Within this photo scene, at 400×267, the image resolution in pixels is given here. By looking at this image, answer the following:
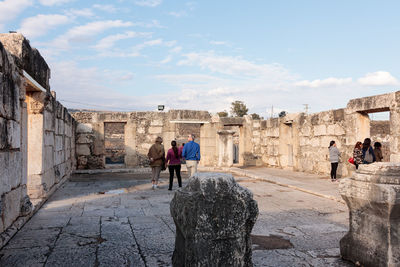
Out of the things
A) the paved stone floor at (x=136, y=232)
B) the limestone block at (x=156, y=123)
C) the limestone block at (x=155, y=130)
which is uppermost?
the limestone block at (x=156, y=123)

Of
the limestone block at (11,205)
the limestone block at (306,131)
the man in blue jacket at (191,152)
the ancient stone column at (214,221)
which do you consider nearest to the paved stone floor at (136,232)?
the limestone block at (11,205)

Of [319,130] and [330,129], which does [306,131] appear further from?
[330,129]

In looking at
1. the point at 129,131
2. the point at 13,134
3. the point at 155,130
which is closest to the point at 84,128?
the point at 129,131

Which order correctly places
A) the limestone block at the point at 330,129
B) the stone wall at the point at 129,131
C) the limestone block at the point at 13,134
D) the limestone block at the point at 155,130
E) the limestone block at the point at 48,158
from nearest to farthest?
1. the limestone block at the point at 13,134
2. the limestone block at the point at 48,158
3. the limestone block at the point at 330,129
4. the stone wall at the point at 129,131
5. the limestone block at the point at 155,130

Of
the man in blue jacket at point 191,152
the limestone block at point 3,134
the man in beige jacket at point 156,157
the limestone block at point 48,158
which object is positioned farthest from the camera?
the man in beige jacket at point 156,157

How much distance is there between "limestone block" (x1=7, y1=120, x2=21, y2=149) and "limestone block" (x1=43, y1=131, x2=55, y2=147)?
7.43 feet

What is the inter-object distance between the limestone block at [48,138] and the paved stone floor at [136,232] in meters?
1.25

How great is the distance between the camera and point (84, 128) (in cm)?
1553

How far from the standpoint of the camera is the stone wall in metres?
15.5

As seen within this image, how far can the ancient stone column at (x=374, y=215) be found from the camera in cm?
317

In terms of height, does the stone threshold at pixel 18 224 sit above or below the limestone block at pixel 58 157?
below

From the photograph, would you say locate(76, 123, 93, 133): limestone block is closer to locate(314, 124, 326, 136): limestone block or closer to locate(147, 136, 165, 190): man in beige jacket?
locate(147, 136, 165, 190): man in beige jacket

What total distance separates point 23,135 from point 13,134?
976mm

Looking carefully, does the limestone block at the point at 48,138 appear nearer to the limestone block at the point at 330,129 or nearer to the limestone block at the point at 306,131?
the limestone block at the point at 330,129
